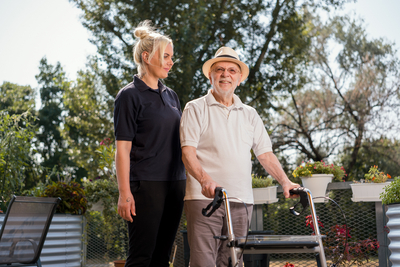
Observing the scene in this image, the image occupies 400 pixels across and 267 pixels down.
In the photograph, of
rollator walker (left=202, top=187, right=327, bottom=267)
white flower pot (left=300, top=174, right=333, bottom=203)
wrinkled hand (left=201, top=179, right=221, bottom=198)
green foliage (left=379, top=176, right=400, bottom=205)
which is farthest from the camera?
white flower pot (left=300, top=174, right=333, bottom=203)

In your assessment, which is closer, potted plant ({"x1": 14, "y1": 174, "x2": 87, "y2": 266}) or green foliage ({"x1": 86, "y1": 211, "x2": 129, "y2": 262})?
potted plant ({"x1": 14, "y1": 174, "x2": 87, "y2": 266})

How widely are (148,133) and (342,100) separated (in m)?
9.99

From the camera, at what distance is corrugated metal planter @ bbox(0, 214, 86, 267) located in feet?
13.5

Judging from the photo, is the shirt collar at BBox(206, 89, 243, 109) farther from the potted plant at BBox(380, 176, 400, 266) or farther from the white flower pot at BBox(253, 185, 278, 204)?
the white flower pot at BBox(253, 185, 278, 204)

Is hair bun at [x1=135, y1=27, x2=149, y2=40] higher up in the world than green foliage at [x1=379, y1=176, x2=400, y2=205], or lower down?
higher up

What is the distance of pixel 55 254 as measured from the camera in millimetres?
4172

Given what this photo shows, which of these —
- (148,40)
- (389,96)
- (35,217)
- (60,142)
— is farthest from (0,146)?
(60,142)

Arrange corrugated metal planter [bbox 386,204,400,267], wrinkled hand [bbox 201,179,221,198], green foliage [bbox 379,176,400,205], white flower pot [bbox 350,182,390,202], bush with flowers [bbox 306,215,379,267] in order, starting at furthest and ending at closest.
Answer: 1. bush with flowers [bbox 306,215,379,267]
2. white flower pot [bbox 350,182,390,202]
3. green foliage [bbox 379,176,400,205]
4. corrugated metal planter [bbox 386,204,400,267]
5. wrinkled hand [bbox 201,179,221,198]

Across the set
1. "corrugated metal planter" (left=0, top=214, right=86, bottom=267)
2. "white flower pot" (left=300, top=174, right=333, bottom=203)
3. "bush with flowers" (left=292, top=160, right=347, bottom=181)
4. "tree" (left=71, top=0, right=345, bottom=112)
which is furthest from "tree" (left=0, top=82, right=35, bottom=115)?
"white flower pot" (left=300, top=174, right=333, bottom=203)

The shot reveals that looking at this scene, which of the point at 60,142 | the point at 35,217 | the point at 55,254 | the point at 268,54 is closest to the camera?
the point at 35,217

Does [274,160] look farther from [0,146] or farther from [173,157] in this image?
[0,146]

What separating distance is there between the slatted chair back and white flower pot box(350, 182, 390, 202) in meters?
2.77

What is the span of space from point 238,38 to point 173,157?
9289 mm

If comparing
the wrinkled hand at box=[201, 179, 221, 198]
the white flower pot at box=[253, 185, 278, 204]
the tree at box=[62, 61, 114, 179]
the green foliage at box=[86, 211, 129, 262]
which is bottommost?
the green foliage at box=[86, 211, 129, 262]
